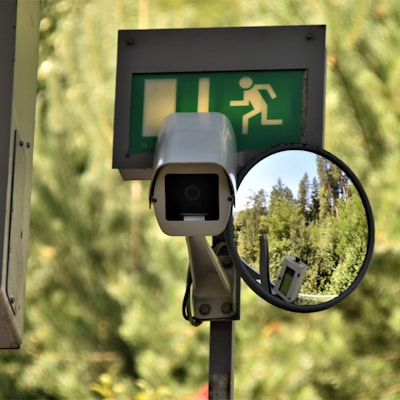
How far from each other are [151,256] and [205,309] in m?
2.19

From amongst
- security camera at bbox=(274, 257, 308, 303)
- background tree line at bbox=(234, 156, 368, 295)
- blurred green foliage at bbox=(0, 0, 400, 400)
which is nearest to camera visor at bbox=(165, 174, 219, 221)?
background tree line at bbox=(234, 156, 368, 295)

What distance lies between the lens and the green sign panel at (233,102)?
141 inches

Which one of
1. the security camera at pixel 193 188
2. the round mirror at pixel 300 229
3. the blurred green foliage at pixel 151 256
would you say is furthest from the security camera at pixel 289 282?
the blurred green foliage at pixel 151 256

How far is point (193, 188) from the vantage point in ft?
10.7

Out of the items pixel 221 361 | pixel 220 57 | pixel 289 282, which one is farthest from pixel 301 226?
pixel 220 57

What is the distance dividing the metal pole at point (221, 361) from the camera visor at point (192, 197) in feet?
1.28

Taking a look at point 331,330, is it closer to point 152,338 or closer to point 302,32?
point 152,338

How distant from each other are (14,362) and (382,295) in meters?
1.45

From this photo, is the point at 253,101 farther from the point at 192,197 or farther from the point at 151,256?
the point at 151,256

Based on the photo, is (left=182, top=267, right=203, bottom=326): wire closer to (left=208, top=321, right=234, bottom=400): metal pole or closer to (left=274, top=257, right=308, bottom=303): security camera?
(left=208, top=321, right=234, bottom=400): metal pole

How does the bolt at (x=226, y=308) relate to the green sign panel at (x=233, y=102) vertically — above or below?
below

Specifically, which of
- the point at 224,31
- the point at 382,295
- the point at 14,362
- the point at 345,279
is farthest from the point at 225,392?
the point at 14,362

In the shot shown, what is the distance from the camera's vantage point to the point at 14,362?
5820mm

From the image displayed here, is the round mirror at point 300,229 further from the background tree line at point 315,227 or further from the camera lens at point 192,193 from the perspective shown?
the camera lens at point 192,193
